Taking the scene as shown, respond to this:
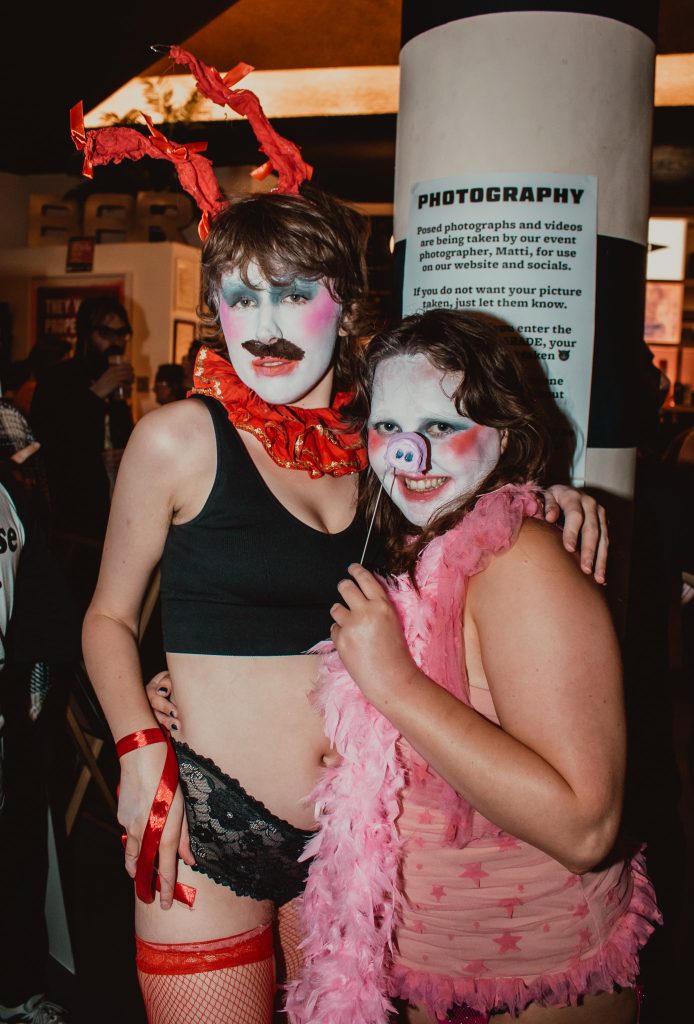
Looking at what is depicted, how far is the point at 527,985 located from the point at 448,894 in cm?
15

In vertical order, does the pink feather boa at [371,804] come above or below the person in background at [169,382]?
below

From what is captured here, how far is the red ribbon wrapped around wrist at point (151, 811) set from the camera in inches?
49.8

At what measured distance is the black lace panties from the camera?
4.31 feet

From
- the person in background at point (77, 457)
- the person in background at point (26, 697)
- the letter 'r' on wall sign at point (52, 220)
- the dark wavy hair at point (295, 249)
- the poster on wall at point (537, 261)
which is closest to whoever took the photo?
the dark wavy hair at point (295, 249)

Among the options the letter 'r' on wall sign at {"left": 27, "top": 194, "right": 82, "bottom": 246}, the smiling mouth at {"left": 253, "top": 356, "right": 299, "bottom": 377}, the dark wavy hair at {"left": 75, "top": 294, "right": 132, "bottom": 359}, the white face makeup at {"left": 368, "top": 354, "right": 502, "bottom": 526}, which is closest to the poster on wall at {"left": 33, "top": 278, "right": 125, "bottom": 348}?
the letter 'r' on wall sign at {"left": 27, "top": 194, "right": 82, "bottom": 246}

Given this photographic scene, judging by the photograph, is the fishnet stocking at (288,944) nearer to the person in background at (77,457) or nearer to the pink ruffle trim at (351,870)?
the pink ruffle trim at (351,870)

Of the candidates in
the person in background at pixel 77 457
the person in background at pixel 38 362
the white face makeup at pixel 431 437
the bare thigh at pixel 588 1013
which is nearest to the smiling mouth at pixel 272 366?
the white face makeup at pixel 431 437

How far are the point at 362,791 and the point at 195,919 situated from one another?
335 mm

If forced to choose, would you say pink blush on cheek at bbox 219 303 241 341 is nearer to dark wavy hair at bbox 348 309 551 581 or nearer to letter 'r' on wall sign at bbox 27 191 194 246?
dark wavy hair at bbox 348 309 551 581

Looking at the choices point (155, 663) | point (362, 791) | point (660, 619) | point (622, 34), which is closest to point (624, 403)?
point (660, 619)

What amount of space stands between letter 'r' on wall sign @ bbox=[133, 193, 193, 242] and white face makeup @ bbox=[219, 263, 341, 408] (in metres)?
6.80

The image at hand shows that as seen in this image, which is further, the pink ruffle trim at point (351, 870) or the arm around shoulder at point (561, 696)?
the pink ruffle trim at point (351, 870)

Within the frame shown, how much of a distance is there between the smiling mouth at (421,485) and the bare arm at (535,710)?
0.60 feet

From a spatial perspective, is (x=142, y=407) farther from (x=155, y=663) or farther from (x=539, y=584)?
(x=539, y=584)
